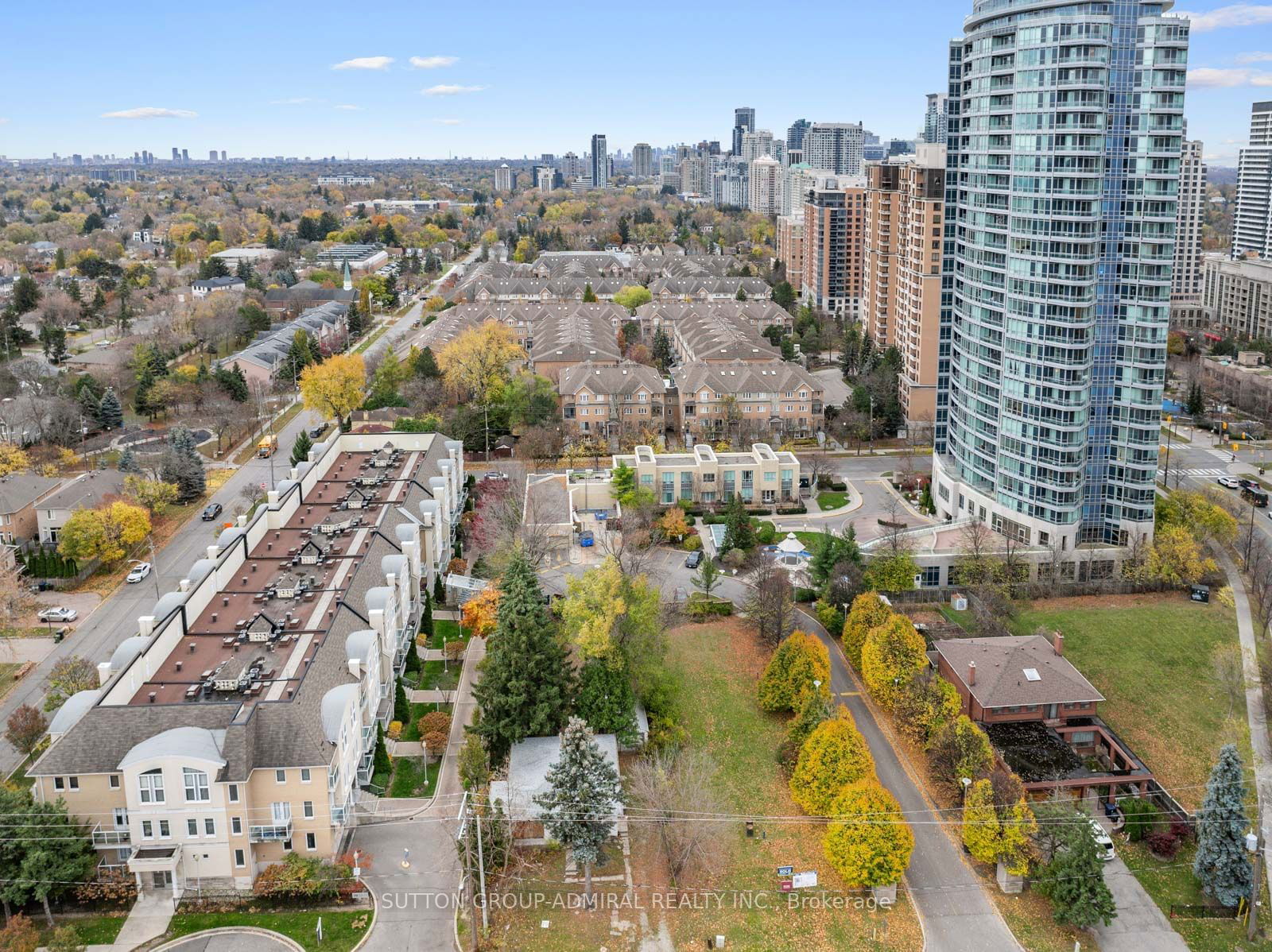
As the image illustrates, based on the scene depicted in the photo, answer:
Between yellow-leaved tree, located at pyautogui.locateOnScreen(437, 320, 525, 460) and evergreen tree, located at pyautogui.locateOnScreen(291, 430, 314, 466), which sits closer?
evergreen tree, located at pyautogui.locateOnScreen(291, 430, 314, 466)

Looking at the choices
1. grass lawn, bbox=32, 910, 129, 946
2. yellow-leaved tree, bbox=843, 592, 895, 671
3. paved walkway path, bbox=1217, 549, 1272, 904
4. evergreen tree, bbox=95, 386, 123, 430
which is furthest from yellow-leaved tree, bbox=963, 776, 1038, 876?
evergreen tree, bbox=95, 386, 123, 430

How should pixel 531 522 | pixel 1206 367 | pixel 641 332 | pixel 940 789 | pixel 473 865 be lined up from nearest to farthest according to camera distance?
1. pixel 473 865
2. pixel 940 789
3. pixel 531 522
4. pixel 1206 367
5. pixel 641 332

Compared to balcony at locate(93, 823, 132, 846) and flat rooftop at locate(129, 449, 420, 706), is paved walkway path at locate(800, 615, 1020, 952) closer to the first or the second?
flat rooftop at locate(129, 449, 420, 706)

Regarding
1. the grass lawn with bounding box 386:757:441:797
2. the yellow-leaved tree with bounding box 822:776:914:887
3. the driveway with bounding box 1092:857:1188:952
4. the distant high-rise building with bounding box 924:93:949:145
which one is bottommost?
the driveway with bounding box 1092:857:1188:952

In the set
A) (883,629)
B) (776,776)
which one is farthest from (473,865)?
(883,629)

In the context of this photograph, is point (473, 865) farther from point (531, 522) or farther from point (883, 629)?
point (531, 522)

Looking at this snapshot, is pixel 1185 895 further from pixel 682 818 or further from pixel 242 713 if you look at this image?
pixel 242 713

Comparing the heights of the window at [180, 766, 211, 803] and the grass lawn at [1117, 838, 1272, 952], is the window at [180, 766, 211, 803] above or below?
above
